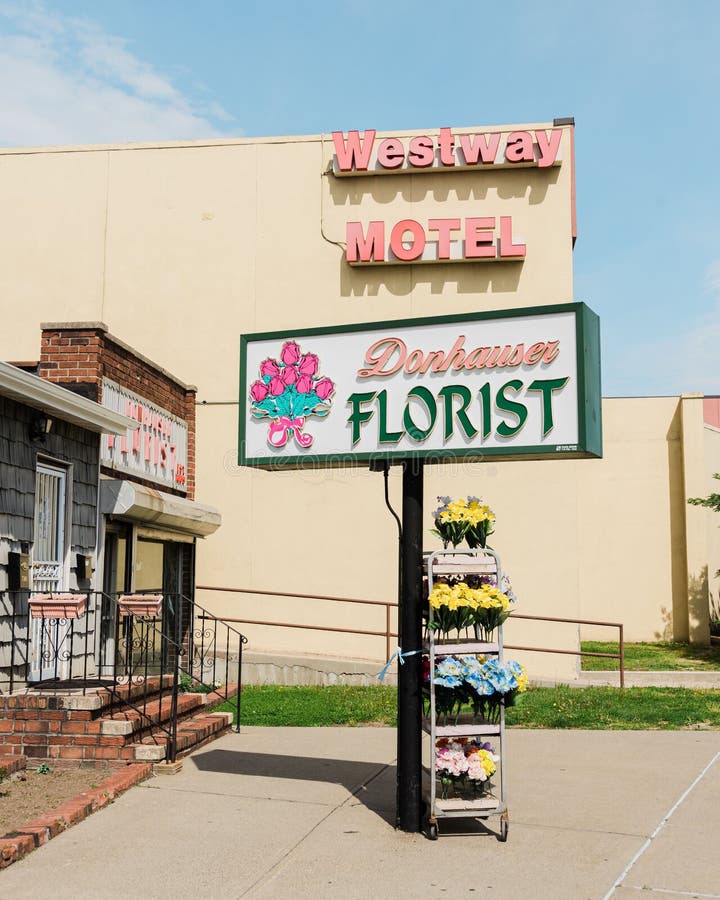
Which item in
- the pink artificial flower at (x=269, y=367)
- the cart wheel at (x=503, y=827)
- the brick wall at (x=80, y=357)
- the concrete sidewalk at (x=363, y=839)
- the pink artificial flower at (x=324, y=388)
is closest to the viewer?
the concrete sidewalk at (x=363, y=839)

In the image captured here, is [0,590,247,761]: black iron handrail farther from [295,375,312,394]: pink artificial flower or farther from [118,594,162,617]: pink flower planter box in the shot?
[295,375,312,394]: pink artificial flower

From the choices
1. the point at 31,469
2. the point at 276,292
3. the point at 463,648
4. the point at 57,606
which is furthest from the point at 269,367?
the point at 276,292

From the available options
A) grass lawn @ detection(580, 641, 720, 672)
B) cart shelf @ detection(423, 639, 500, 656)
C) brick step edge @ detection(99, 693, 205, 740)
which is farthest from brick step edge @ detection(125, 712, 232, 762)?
grass lawn @ detection(580, 641, 720, 672)

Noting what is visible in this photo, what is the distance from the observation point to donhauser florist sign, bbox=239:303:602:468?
22.0 ft

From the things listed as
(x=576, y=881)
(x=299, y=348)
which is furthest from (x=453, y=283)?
(x=576, y=881)

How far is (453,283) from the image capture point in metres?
17.5

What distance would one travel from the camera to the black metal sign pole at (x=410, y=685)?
21.8ft

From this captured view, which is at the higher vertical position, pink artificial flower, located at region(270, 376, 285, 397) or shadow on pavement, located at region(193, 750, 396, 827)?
pink artificial flower, located at region(270, 376, 285, 397)

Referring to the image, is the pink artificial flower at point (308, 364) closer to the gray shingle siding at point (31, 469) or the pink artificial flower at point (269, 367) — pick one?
the pink artificial flower at point (269, 367)

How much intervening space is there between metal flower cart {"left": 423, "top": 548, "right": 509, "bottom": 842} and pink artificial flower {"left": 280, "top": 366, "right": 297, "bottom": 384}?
179cm

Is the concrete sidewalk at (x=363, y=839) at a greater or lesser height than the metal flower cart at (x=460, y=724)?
lesser

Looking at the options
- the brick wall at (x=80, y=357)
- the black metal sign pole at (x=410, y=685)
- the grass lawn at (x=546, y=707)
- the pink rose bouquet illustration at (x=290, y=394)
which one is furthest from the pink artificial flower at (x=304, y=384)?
the grass lawn at (x=546, y=707)

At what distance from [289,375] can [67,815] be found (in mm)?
3493

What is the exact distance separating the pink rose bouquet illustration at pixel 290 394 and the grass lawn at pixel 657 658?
10.9m
